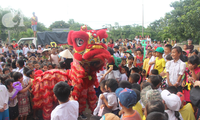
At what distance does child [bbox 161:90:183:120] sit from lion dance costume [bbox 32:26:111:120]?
1255 mm

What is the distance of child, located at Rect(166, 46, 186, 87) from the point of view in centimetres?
335

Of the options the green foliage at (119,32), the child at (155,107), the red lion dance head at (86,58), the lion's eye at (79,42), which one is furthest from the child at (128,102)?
the green foliage at (119,32)

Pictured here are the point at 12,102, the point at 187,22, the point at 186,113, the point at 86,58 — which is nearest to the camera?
the point at 186,113

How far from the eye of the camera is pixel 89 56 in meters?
2.92

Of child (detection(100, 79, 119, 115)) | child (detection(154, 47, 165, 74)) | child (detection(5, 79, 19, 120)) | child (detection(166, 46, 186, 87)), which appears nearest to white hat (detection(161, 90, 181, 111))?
child (detection(100, 79, 119, 115))

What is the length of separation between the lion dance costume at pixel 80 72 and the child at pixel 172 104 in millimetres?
1255

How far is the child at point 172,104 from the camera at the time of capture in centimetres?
212

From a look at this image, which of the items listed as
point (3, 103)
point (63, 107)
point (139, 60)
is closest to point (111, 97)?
point (63, 107)

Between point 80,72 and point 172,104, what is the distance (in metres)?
1.72

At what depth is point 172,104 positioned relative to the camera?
2.12 metres

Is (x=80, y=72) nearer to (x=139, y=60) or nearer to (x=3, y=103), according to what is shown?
(x=3, y=103)

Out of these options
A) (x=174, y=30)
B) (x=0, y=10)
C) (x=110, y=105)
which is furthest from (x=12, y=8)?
(x=110, y=105)

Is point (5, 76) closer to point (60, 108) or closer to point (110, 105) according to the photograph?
point (60, 108)

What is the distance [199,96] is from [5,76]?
3971 millimetres
